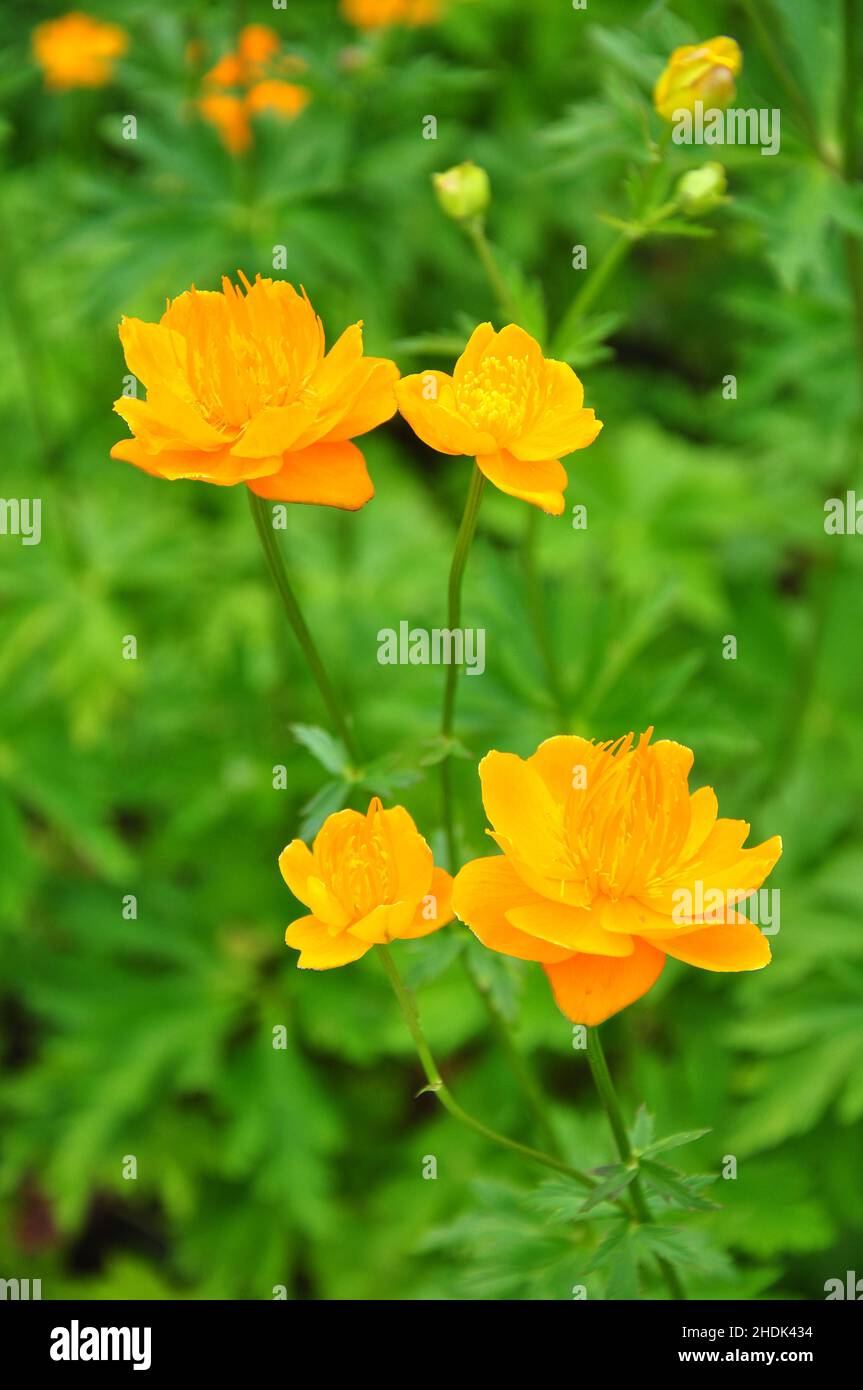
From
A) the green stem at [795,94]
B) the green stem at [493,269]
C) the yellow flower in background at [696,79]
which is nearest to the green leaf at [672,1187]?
the green stem at [493,269]

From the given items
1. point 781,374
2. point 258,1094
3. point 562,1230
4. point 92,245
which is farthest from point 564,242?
point 562,1230

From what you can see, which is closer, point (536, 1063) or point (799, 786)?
point (799, 786)

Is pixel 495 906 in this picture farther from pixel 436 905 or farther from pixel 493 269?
pixel 493 269

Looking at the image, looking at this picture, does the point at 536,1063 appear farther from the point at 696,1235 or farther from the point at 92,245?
the point at 92,245

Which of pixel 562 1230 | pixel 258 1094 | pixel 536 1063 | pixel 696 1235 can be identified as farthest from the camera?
pixel 536 1063

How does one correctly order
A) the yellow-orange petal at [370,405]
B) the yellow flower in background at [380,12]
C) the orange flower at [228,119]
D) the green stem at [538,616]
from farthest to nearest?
the yellow flower in background at [380,12] < the orange flower at [228,119] < the green stem at [538,616] < the yellow-orange petal at [370,405]

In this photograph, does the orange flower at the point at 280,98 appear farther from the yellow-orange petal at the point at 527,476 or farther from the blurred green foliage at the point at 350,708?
the yellow-orange petal at the point at 527,476
